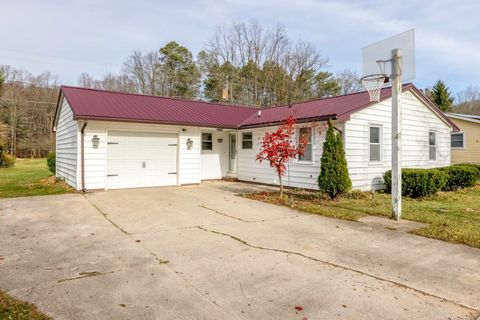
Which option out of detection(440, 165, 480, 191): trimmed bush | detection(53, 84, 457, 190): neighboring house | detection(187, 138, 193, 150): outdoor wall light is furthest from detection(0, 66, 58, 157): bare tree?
detection(440, 165, 480, 191): trimmed bush

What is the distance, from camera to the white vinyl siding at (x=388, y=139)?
417 inches

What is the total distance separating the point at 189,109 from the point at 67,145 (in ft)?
16.7

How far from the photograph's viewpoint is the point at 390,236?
5711 millimetres

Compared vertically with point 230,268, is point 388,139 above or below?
above

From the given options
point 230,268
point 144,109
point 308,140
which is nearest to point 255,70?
point 144,109

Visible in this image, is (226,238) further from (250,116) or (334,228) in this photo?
(250,116)

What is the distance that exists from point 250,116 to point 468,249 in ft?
38.9

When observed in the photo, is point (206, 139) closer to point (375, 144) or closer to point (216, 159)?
point (216, 159)

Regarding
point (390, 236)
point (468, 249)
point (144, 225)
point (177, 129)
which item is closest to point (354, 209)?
point (390, 236)

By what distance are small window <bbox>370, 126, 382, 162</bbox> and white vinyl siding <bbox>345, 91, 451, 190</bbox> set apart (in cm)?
16

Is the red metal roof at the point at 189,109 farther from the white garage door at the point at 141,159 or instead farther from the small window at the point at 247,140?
the white garage door at the point at 141,159

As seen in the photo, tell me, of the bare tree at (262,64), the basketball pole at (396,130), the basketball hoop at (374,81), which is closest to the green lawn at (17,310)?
the basketball pole at (396,130)

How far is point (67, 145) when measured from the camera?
12320 mm

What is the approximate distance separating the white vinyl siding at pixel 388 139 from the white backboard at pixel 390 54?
2870 mm
